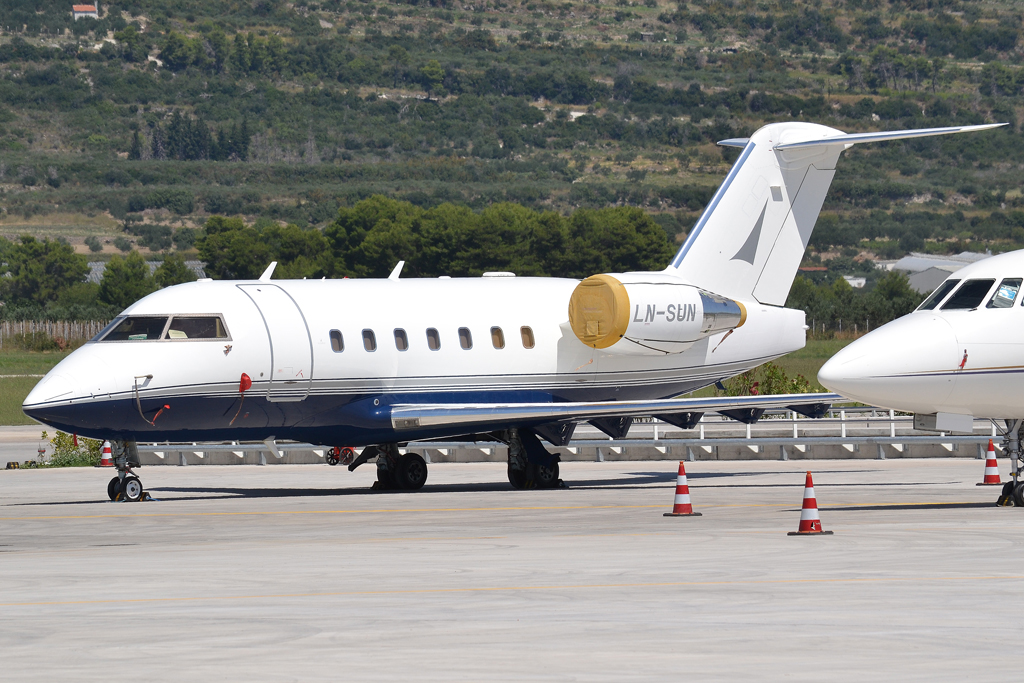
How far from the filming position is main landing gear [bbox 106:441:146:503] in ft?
78.2

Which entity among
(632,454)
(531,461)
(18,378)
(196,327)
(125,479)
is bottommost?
(18,378)

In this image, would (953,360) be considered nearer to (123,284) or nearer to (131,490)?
(131,490)

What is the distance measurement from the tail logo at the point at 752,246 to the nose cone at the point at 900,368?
9489mm

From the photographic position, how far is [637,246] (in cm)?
12875

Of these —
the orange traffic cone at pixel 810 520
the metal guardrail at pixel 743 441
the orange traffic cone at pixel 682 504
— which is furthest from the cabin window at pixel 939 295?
the metal guardrail at pixel 743 441

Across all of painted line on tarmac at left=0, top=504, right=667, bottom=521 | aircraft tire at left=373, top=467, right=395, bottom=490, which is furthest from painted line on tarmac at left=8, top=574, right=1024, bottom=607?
aircraft tire at left=373, top=467, right=395, bottom=490

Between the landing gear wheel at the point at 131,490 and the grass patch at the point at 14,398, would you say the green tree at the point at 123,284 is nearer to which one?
the grass patch at the point at 14,398

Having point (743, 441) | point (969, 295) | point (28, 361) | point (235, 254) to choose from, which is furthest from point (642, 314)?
point (235, 254)

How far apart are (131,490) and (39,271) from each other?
4954 inches

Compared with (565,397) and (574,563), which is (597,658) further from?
(565,397)

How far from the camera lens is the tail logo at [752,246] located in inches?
1141

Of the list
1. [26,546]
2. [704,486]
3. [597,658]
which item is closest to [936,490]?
[704,486]

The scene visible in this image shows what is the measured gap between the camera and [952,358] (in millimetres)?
19359

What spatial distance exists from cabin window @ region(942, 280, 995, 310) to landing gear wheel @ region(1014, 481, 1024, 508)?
8.10 feet
